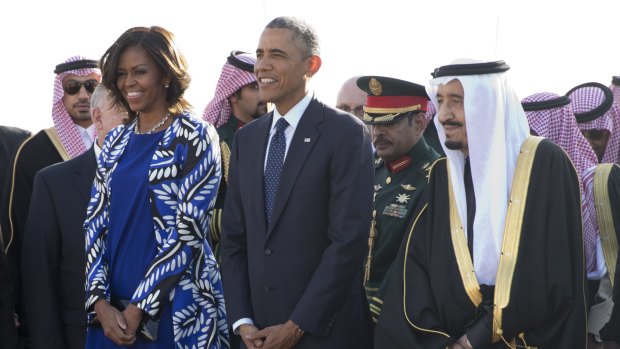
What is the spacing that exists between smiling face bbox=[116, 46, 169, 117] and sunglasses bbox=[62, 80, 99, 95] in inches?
88.0

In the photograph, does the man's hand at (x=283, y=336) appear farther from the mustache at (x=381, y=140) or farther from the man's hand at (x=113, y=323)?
the mustache at (x=381, y=140)

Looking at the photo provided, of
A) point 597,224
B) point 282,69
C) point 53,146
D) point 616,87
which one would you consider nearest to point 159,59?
point 282,69

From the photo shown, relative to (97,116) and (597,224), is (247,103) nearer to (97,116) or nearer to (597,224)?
(97,116)

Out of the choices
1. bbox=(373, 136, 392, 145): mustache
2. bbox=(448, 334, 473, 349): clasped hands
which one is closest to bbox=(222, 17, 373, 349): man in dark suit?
bbox=(448, 334, 473, 349): clasped hands

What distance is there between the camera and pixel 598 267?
5.30 metres

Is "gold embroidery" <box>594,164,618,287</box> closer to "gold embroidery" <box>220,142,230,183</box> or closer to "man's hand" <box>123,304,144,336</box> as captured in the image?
"gold embroidery" <box>220,142,230,183</box>

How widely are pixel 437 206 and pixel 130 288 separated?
148cm

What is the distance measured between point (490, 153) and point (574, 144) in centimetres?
117

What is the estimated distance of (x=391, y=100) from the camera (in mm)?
5934

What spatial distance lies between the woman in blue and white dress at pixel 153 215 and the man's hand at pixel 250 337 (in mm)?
221

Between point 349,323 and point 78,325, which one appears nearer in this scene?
point 349,323

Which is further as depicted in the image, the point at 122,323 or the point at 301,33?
the point at 301,33

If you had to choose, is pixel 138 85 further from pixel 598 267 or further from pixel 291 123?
pixel 598 267

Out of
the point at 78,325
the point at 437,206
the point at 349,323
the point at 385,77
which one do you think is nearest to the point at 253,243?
the point at 349,323
